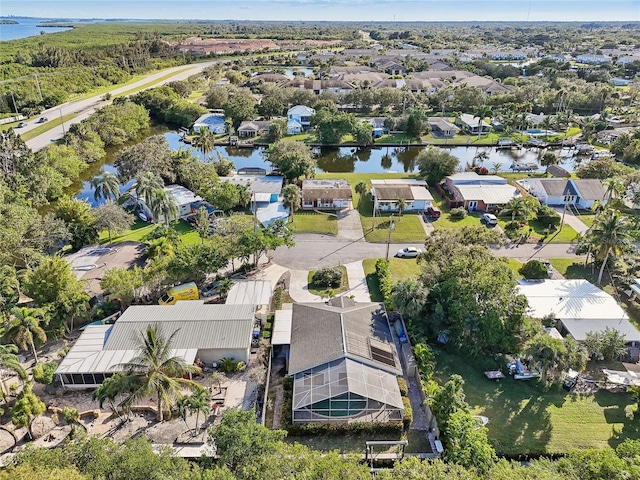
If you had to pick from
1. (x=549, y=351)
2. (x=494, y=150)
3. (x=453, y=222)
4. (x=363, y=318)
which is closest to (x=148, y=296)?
(x=363, y=318)

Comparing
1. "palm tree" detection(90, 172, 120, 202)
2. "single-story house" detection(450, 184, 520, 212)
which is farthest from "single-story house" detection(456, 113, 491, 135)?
"palm tree" detection(90, 172, 120, 202)

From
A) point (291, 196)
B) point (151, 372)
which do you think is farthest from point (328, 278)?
point (151, 372)

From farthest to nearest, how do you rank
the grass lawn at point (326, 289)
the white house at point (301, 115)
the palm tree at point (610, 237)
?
1. the white house at point (301, 115)
2. the grass lawn at point (326, 289)
3. the palm tree at point (610, 237)

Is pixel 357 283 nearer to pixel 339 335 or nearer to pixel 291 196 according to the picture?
pixel 339 335

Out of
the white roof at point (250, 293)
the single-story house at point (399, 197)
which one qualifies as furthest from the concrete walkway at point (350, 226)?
the white roof at point (250, 293)

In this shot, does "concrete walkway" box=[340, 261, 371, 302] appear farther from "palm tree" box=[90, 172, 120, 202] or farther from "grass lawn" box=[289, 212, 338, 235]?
"palm tree" box=[90, 172, 120, 202]

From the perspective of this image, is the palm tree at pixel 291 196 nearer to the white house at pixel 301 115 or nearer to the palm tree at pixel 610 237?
the palm tree at pixel 610 237

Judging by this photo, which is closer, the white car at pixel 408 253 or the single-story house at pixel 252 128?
the white car at pixel 408 253
